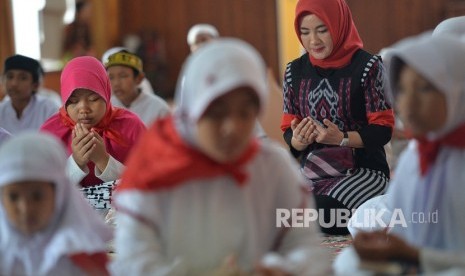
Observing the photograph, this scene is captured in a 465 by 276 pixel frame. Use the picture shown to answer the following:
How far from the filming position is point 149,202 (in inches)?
89.0

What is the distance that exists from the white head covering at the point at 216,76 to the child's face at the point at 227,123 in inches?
0.9

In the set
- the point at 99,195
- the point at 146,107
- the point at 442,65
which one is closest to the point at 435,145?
the point at 442,65

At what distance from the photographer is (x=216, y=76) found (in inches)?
85.7

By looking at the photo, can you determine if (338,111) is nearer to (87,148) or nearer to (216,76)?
(87,148)

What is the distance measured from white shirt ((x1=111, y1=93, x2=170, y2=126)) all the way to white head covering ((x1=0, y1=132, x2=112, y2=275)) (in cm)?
286

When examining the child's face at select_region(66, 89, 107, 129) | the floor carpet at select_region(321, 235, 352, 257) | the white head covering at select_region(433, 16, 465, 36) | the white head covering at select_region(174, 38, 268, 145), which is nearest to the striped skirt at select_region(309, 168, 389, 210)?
the floor carpet at select_region(321, 235, 352, 257)

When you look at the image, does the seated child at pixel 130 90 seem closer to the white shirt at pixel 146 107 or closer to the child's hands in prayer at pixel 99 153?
the white shirt at pixel 146 107

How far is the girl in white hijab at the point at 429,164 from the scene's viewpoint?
2303mm

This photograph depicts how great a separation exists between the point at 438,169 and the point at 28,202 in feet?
3.39

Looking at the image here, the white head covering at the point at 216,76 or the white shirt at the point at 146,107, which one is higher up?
the white head covering at the point at 216,76

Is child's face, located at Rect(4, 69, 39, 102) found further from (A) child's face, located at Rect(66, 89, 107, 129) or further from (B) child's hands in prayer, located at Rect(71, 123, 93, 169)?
(B) child's hands in prayer, located at Rect(71, 123, 93, 169)

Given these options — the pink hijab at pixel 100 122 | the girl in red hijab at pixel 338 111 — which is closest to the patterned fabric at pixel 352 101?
the girl in red hijab at pixel 338 111

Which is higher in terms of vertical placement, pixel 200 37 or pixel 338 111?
pixel 200 37

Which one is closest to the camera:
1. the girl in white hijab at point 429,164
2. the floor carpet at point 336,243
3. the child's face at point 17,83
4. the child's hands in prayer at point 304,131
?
the girl in white hijab at point 429,164
